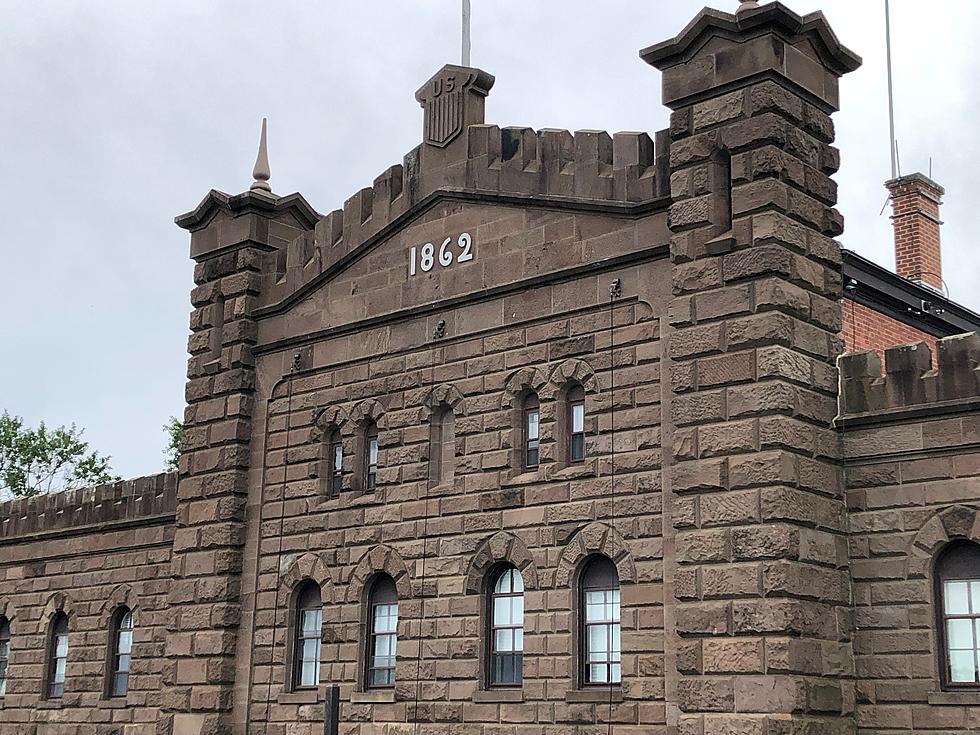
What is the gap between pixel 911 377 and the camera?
1848cm

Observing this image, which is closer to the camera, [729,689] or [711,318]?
[729,689]

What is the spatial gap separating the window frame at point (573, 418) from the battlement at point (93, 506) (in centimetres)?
1014

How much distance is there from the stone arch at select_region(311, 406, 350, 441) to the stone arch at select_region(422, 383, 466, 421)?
1884 mm

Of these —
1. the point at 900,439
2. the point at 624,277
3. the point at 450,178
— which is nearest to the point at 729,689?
the point at 900,439

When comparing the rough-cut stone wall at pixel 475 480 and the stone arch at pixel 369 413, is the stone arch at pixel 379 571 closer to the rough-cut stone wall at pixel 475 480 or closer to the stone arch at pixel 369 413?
the rough-cut stone wall at pixel 475 480

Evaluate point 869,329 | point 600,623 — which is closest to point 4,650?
point 600,623

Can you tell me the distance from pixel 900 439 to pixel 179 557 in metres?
13.0

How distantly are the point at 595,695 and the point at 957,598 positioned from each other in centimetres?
477

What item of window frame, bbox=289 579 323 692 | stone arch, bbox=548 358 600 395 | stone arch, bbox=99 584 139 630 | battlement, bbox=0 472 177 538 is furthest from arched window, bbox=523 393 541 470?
stone arch, bbox=99 584 139 630

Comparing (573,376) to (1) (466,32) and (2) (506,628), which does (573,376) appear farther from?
(1) (466,32)

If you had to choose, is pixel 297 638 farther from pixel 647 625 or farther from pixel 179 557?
pixel 647 625

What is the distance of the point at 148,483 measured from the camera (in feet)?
94.8

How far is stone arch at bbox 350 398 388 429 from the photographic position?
76.5 feet

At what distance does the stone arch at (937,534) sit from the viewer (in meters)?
17.6
